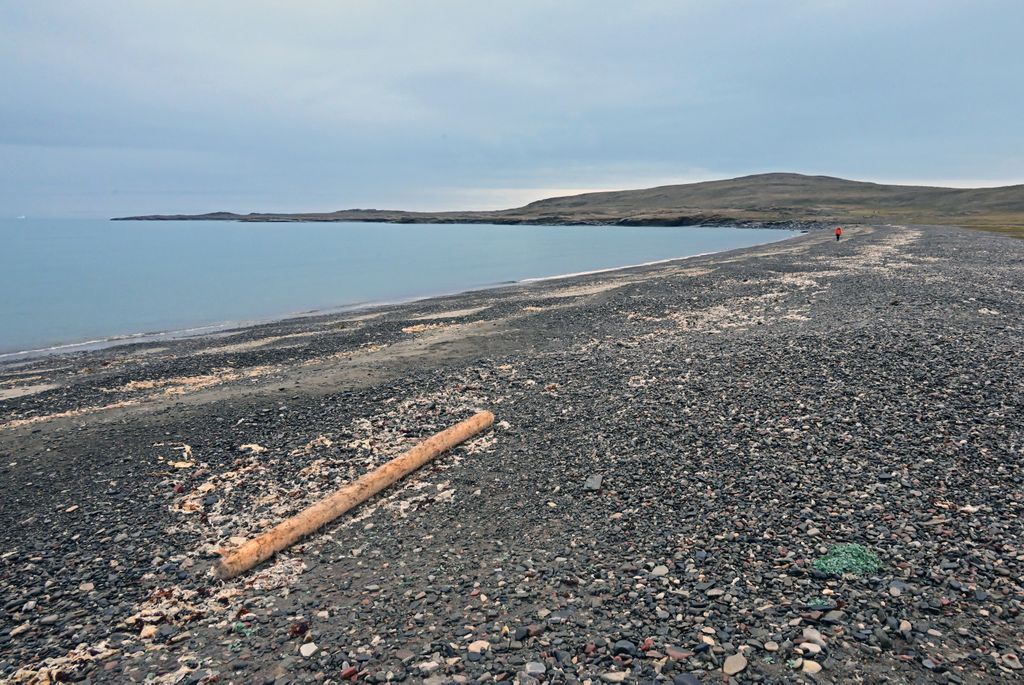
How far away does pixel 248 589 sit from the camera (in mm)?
6500

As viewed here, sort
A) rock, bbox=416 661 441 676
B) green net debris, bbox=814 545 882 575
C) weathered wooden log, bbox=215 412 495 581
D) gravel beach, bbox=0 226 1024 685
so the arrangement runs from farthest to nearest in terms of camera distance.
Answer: weathered wooden log, bbox=215 412 495 581 < green net debris, bbox=814 545 882 575 < gravel beach, bbox=0 226 1024 685 < rock, bbox=416 661 441 676

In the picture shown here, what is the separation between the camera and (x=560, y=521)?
7.52m

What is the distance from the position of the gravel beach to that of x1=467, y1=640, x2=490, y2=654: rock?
44 millimetres

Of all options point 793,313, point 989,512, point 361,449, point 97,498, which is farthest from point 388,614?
point 793,313

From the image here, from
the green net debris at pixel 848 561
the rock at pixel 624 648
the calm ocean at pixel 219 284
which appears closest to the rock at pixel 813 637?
the green net debris at pixel 848 561

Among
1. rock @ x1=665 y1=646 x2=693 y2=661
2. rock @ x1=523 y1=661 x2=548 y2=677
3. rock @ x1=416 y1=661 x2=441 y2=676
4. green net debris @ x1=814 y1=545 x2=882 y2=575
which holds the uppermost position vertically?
green net debris @ x1=814 y1=545 x2=882 y2=575

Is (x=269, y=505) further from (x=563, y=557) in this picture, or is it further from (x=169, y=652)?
(x=563, y=557)

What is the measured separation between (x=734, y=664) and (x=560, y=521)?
2957 mm

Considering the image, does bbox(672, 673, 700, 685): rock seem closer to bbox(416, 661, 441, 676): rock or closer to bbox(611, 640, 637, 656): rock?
bbox(611, 640, 637, 656): rock

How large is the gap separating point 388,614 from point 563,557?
1.93 meters

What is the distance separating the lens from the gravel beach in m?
5.21

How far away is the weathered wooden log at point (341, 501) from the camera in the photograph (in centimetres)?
680

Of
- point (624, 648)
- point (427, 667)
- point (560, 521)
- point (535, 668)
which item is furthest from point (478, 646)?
point (560, 521)

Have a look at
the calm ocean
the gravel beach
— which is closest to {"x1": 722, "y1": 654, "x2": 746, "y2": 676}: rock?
the gravel beach
